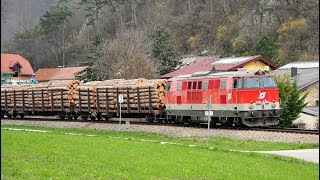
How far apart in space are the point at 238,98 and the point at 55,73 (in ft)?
212

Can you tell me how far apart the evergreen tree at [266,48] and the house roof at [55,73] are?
31191mm

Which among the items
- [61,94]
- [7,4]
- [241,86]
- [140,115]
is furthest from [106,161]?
[61,94]

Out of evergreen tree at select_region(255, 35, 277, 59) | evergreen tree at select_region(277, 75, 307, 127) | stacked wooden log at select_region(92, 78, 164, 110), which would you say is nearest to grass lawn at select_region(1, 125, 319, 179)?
stacked wooden log at select_region(92, 78, 164, 110)

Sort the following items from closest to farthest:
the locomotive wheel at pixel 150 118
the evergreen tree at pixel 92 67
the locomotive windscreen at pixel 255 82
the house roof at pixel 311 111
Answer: the locomotive windscreen at pixel 255 82
the locomotive wheel at pixel 150 118
the house roof at pixel 311 111
the evergreen tree at pixel 92 67

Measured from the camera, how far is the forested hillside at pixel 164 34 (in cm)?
6178

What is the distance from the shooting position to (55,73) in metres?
87.2

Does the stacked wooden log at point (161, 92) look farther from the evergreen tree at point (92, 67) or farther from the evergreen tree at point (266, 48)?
the evergreen tree at point (266, 48)

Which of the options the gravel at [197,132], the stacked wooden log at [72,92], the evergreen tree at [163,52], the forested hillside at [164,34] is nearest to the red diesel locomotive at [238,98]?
the gravel at [197,132]

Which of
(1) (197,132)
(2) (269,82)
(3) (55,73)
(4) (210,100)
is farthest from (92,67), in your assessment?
(4) (210,100)

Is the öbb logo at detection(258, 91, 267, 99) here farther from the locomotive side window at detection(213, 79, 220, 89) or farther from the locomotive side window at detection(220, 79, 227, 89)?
the locomotive side window at detection(213, 79, 220, 89)

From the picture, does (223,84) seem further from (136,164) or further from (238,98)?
(136,164)

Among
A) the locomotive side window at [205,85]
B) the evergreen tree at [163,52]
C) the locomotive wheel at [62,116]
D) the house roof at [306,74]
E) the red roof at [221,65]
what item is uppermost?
the evergreen tree at [163,52]

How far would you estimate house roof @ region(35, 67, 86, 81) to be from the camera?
276 ft

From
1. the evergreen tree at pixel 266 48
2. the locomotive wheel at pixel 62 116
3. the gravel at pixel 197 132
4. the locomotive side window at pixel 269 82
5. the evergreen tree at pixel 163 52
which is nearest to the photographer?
the gravel at pixel 197 132
